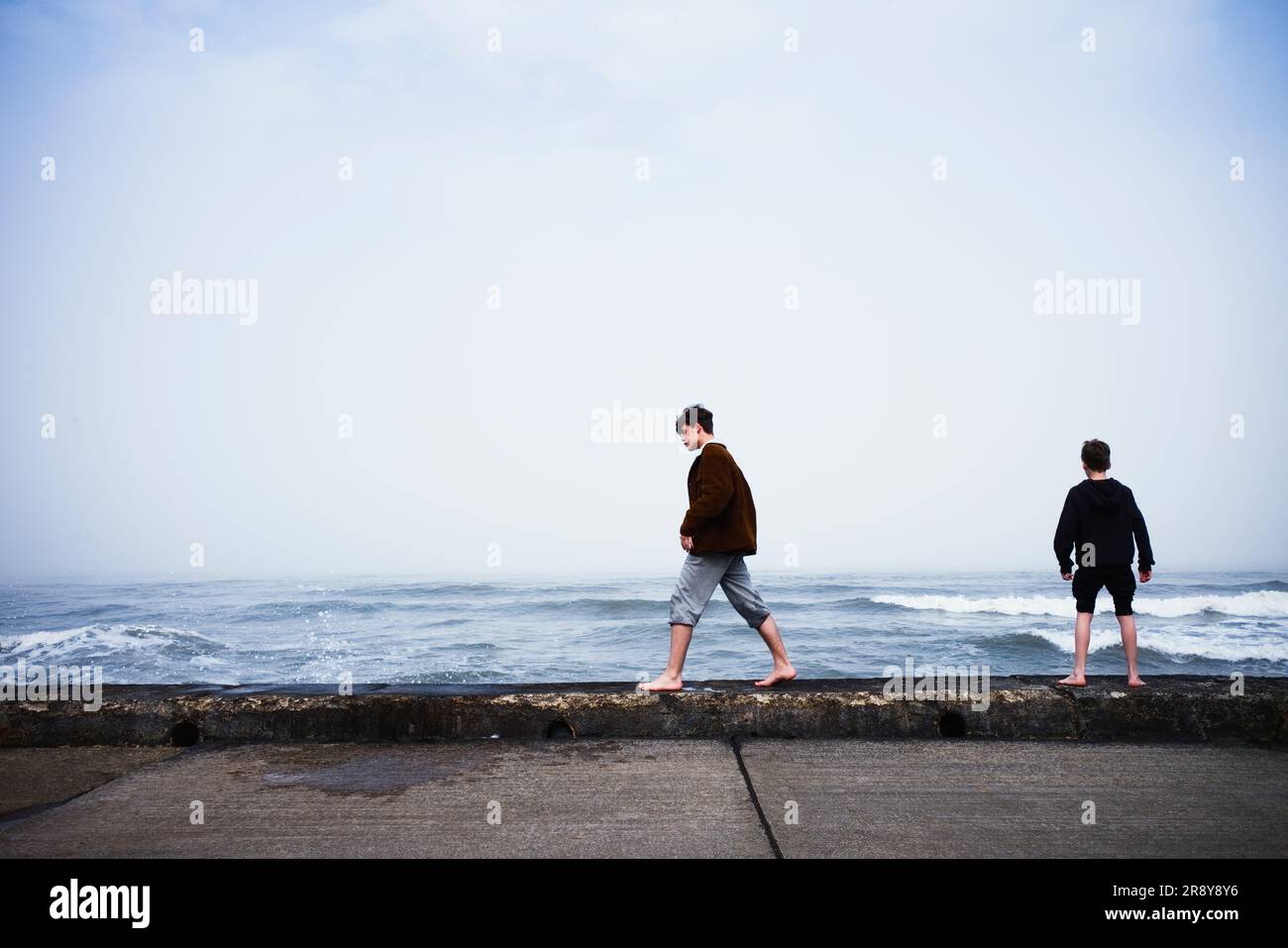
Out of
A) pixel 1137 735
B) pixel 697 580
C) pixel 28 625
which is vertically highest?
pixel 697 580

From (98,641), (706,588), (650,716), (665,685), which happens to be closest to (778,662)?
(706,588)

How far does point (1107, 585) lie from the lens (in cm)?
511

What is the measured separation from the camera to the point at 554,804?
327 centimetres

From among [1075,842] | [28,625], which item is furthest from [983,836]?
[28,625]

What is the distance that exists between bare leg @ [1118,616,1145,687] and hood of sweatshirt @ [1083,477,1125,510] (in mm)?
686

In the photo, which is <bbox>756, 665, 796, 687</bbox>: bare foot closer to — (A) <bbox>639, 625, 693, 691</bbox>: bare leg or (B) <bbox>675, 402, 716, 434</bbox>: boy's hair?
(A) <bbox>639, 625, 693, 691</bbox>: bare leg

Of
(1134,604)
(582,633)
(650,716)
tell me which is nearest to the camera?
(650,716)

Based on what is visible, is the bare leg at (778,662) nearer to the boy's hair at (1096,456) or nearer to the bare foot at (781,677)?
the bare foot at (781,677)

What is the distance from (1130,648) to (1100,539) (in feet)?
2.16

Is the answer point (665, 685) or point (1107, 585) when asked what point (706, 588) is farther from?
point (1107, 585)
